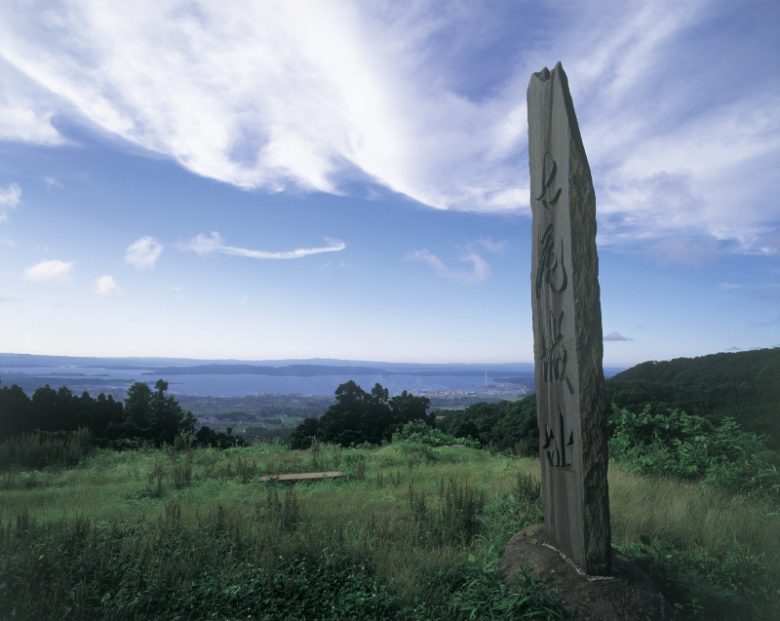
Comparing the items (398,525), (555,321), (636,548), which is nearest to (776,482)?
(636,548)

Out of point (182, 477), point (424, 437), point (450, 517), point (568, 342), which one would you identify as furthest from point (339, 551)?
point (424, 437)

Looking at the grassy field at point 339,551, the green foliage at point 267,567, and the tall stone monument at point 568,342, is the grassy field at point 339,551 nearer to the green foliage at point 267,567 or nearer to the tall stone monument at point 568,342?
the green foliage at point 267,567

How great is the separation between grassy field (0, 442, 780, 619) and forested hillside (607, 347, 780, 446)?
3.76 metres

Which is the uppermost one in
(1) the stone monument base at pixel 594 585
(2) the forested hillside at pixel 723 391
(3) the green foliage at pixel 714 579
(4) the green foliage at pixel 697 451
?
(2) the forested hillside at pixel 723 391

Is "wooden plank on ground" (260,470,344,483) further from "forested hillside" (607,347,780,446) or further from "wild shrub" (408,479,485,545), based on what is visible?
"forested hillside" (607,347,780,446)

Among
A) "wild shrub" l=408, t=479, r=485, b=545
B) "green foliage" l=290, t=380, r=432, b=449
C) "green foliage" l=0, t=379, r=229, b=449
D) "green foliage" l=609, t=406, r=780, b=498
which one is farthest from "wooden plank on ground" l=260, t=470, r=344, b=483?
"green foliage" l=609, t=406, r=780, b=498

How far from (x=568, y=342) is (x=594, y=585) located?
1779 millimetres

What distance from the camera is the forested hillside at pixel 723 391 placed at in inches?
388

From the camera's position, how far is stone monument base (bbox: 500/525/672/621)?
11.2 ft

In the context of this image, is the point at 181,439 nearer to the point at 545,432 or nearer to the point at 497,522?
the point at 497,522

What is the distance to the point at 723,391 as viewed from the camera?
11.0 m

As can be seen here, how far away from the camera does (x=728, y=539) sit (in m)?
4.85

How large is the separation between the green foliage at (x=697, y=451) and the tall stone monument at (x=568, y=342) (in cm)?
380

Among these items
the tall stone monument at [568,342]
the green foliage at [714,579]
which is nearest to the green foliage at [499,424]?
the green foliage at [714,579]
